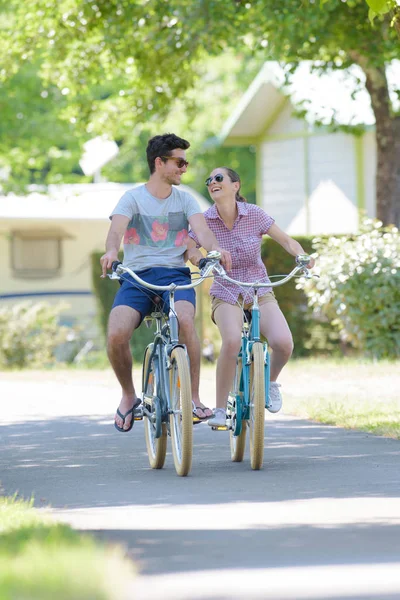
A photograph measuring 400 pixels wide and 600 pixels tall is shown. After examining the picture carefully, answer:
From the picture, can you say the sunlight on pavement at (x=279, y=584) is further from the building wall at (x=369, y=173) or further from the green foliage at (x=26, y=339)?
the building wall at (x=369, y=173)

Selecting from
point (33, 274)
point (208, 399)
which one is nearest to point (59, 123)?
point (33, 274)

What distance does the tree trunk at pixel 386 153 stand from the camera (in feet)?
62.5

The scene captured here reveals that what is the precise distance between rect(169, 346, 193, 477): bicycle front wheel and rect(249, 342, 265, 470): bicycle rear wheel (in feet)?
1.23

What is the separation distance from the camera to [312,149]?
2808 centimetres

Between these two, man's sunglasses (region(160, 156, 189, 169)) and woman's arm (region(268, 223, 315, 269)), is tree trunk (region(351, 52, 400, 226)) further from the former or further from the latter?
man's sunglasses (region(160, 156, 189, 169))

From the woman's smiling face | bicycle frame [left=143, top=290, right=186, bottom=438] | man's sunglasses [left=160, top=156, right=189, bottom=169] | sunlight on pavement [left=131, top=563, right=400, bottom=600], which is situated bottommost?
sunlight on pavement [left=131, top=563, right=400, bottom=600]

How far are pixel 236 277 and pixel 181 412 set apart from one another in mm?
1303

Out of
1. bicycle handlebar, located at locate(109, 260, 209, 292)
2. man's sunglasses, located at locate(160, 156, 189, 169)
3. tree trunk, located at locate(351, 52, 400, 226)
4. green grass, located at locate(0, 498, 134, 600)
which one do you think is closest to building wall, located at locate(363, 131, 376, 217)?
tree trunk, located at locate(351, 52, 400, 226)

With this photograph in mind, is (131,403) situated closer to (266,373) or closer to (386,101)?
(266,373)

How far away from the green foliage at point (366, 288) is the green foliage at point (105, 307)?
150 inches

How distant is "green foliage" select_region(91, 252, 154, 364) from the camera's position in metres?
20.2

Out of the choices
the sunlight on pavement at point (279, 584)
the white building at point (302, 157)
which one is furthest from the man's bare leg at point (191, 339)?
the white building at point (302, 157)

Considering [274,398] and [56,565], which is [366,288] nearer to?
[274,398]

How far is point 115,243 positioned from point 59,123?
2156cm
